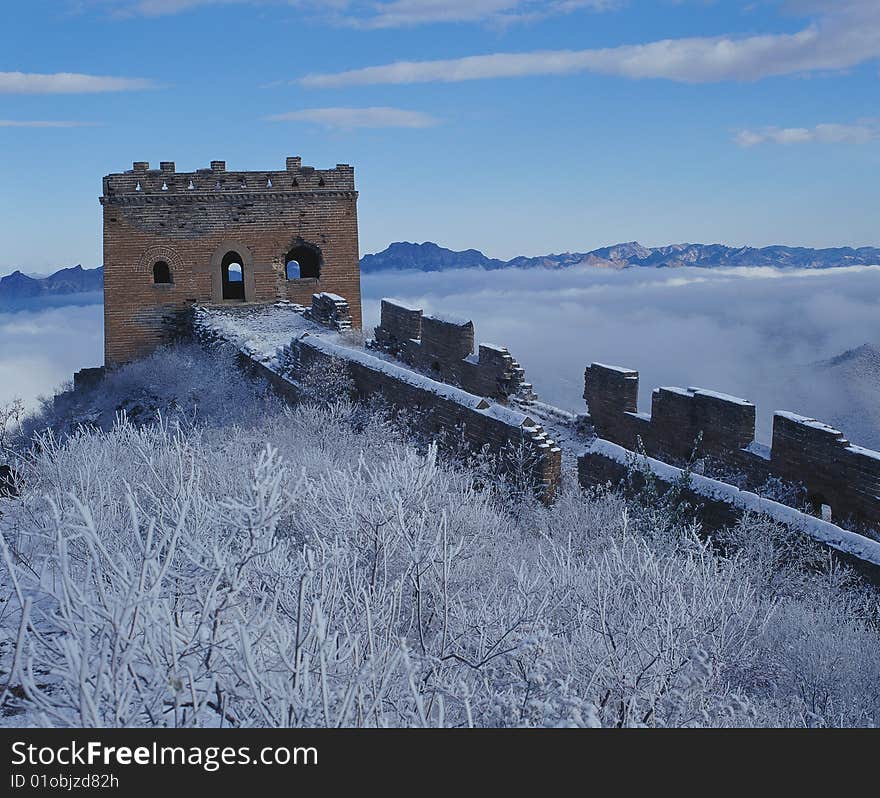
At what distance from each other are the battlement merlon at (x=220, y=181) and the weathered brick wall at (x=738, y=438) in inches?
426

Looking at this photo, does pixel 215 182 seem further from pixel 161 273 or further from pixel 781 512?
pixel 781 512

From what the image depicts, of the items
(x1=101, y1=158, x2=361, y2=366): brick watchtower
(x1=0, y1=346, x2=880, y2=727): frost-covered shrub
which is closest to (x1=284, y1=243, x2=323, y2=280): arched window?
(x1=101, y1=158, x2=361, y2=366): brick watchtower

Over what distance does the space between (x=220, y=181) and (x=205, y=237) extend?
140cm

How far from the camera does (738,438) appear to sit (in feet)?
36.8

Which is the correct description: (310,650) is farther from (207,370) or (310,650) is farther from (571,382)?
(571,382)

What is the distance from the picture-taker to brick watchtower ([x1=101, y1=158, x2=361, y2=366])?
832 inches

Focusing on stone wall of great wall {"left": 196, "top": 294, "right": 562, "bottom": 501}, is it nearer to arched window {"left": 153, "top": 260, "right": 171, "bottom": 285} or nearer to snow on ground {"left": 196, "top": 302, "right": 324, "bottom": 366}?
snow on ground {"left": 196, "top": 302, "right": 324, "bottom": 366}

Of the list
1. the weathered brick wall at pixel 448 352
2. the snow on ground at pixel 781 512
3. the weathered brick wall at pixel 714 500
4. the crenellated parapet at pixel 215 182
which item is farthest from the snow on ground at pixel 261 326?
the snow on ground at pixel 781 512

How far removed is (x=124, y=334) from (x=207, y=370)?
513 cm

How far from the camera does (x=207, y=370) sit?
17516 millimetres

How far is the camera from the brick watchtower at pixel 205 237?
2112 centimetres

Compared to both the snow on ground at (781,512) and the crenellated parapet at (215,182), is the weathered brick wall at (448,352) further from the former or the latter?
the crenellated parapet at (215,182)

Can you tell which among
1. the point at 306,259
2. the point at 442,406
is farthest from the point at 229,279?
the point at 442,406

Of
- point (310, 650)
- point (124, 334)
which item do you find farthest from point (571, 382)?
point (310, 650)
